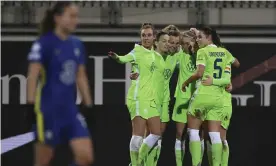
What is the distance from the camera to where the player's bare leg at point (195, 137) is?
33.5 feet

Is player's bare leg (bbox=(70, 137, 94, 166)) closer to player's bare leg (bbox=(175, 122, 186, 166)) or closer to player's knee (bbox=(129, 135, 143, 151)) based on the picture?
player's knee (bbox=(129, 135, 143, 151))

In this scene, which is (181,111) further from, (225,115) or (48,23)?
(48,23)

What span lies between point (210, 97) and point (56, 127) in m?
3.50

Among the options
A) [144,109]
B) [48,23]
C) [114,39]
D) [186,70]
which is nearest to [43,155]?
[48,23]

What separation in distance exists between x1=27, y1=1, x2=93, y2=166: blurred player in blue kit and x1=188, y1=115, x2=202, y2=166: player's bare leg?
3.33 metres

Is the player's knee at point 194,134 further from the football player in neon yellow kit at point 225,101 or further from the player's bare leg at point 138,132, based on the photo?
the player's bare leg at point 138,132

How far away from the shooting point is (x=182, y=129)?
1096 centimetres

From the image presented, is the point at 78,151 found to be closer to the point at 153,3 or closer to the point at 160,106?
the point at 160,106

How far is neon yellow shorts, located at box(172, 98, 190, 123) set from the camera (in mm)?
10930

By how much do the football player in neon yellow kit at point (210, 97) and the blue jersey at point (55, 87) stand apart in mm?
3149

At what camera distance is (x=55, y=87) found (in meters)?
6.94

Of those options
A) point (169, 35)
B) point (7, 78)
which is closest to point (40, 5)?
Result: point (7, 78)

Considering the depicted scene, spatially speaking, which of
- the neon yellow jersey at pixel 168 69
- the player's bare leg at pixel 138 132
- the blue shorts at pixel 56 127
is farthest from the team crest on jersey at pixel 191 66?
the blue shorts at pixel 56 127

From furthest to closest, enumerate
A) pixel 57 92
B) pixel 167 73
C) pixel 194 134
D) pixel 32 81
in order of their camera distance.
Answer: pixel 167 73
pixel 194 134
pixel 57 92
pixel 32 81
